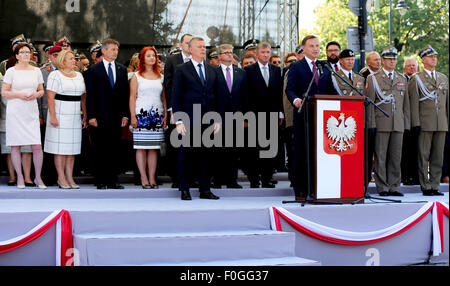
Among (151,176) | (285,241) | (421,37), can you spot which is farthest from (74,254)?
(421,37)

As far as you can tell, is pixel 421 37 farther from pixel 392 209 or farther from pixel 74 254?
pixel 74 254

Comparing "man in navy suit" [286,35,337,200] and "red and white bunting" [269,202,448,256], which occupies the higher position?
"man in navy suit" [286,35,337,200]

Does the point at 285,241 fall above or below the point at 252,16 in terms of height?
below

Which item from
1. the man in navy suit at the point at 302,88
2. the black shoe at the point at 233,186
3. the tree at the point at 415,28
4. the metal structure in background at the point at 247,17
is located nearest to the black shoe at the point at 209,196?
the black shoe at the point at 233,186

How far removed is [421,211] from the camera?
Result: 6.71m

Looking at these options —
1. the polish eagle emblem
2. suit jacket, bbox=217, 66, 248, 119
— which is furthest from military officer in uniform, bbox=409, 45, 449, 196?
suit jacket, bbox=217, 66, 248, 119

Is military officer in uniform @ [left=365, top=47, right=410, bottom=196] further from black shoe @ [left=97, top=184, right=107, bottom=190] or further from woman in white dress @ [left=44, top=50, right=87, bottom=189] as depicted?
woman in white dress @ [left=44, top=50, right=87, bottom=189]

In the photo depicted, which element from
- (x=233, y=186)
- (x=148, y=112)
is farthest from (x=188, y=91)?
(x=233, y=186)

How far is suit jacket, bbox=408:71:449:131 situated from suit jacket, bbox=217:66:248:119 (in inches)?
89.4

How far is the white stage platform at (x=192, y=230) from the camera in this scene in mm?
5195

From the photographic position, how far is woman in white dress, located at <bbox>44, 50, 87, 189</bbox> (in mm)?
7421

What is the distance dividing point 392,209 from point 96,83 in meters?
3.82
